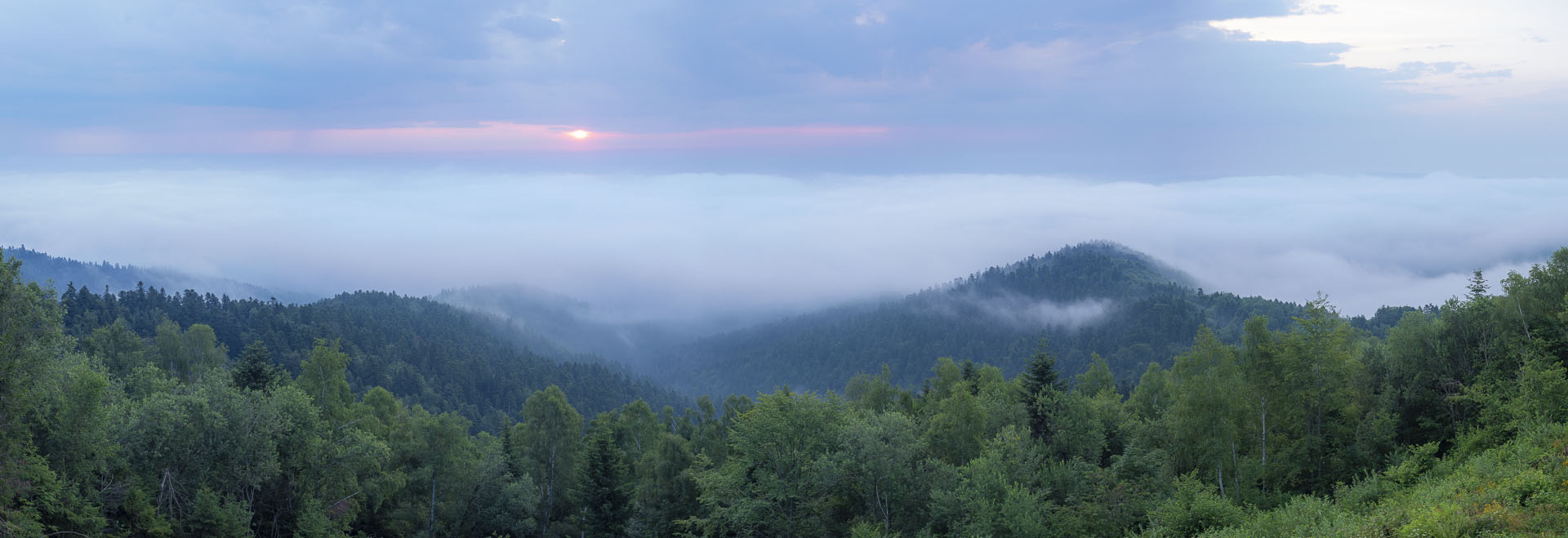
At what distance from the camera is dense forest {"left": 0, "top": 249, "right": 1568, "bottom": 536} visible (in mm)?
28203

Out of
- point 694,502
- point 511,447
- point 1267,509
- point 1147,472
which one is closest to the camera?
point 1267,509

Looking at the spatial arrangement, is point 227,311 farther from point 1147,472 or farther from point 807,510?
point 1147,472

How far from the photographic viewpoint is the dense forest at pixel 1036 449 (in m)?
28.2

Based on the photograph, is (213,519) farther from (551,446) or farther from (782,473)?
(551,446)

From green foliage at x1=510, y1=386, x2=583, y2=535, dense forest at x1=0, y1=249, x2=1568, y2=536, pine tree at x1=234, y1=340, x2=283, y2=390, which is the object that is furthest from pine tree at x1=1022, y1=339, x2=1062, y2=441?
pine tree at x1=234, y1=340, x2=283, y2=390

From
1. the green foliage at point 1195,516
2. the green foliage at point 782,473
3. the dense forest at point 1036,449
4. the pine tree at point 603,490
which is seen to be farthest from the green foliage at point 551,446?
the green foliage at point 1195,516

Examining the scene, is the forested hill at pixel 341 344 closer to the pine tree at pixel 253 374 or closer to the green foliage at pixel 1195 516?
the pine tree at pixel 253 374

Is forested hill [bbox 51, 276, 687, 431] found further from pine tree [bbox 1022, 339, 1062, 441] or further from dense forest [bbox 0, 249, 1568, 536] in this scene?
pine tree [bbox 1022, 339, 1062, 441]

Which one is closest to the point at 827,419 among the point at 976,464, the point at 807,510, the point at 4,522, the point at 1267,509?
the point at 807,510

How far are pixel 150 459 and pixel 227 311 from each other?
16467 cm

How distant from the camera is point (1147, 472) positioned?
38812mm

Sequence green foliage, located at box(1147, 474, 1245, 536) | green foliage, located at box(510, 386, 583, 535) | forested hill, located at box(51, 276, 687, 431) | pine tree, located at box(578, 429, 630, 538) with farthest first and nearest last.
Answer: forested hill, located at box(51, 276, 687, 431), green foliage, located at box(510, 386, 583, 535), pine tree, located at box(578, 429, 630, 538), green foliage, located at box(1147, 474, 1245, 536)

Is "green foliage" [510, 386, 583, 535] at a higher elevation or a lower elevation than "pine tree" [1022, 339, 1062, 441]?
lower

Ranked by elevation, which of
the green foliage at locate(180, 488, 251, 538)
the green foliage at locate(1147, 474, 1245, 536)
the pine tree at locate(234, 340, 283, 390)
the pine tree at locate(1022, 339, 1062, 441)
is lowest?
the green foliage at locate(180, 488, 251, 538)
